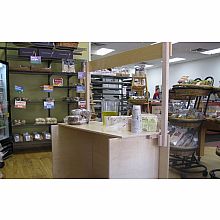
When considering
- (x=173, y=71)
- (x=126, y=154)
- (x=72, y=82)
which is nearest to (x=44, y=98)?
(x=72, y=82)

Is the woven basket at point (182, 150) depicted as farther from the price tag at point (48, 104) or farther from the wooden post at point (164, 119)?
the price tag at point (48, 104)

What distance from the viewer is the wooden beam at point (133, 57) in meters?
1.35

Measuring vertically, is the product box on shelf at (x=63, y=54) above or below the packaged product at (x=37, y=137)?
above

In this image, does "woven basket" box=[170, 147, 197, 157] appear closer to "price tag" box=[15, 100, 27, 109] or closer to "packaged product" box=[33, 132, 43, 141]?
"packaged product" box=[33, 132, 43, 141]

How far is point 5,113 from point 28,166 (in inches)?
40.0

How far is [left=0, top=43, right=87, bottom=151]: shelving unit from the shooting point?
393cm

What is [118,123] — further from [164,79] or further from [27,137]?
[27,137]

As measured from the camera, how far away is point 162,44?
130cm

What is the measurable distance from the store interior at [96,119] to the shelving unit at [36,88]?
17 millimetres

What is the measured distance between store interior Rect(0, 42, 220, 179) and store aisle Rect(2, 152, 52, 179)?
0.04 feet

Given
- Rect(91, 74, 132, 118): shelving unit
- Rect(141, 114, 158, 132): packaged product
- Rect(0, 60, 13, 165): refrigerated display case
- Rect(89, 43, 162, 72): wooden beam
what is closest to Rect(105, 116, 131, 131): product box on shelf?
Rect(141, 114, 158, 132): packaged product

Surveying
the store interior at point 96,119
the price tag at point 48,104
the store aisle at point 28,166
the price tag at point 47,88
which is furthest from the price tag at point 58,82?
the store aisle at point 28,166

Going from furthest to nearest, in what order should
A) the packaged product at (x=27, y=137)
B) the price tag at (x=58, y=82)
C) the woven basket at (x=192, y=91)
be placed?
the price tag at (x=58, y=82) < the packaged product at (x=27, y=137) < the woven basket at (x=192, y=91)
